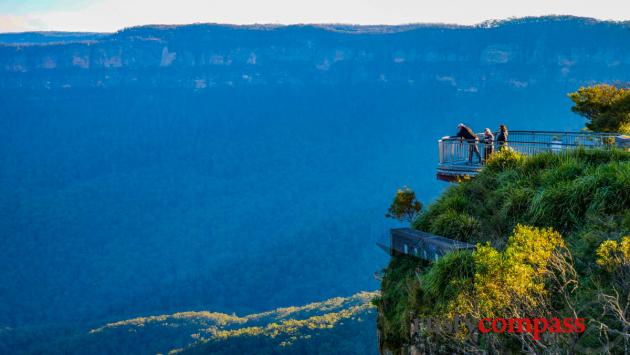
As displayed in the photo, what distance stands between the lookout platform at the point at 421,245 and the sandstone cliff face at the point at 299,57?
486 feet

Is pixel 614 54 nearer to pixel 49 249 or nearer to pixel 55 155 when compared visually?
pixel 49 249

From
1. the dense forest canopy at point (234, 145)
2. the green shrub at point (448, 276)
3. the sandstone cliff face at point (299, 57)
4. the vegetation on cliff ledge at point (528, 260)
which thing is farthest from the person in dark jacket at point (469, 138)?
the sandstone cliff face at point (299, 57)

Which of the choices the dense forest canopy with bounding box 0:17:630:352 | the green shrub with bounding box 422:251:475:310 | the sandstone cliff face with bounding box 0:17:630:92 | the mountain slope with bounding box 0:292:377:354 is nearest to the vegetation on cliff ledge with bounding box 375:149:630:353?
the green shrub with bounding box 422:251:475:310

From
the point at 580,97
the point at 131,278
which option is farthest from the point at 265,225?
the point at 580,97

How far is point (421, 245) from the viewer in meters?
12.5

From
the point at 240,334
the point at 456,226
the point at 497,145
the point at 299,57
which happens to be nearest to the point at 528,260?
the point at 456,226

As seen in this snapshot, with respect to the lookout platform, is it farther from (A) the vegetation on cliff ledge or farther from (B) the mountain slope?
(B) the mountain slope

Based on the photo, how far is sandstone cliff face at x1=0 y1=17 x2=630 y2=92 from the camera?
508ft

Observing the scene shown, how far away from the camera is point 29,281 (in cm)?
11625

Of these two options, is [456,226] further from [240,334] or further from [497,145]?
[240,334]

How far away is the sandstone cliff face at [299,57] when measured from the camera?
155 m

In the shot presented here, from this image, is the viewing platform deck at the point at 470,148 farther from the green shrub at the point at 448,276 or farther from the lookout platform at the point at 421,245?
the green shrub at the point at 448,276

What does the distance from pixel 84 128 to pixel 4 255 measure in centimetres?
6322

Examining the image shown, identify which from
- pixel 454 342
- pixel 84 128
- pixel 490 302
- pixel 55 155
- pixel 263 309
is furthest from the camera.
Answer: pixel 84 128
